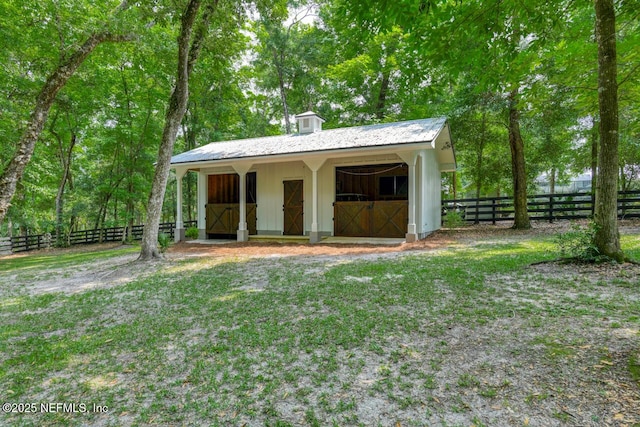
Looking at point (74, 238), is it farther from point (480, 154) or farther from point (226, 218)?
point (480, 154)

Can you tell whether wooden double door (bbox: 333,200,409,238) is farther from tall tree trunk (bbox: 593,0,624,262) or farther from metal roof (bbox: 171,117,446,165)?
tall tree trunk (bbox: 593,0,624,262)

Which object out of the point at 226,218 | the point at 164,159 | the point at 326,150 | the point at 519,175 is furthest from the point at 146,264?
the point at 519,175

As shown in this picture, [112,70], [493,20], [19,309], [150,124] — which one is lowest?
[19,309]

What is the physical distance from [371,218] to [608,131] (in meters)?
6.70

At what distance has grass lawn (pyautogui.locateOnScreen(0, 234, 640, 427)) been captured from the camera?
213cm

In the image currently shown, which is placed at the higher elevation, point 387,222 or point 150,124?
point 150,124

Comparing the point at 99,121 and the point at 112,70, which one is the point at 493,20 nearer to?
the point at 112,70

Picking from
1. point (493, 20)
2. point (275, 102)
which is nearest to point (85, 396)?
point (493, 20)

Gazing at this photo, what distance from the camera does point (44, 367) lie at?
2.93 metres

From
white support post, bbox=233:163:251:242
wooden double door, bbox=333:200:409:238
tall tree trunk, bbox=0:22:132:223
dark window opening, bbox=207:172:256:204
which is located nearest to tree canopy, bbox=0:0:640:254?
tall tree trunk, bbox=0:22:132:223

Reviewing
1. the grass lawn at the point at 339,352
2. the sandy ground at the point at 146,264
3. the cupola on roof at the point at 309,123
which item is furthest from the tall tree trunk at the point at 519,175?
the grass lawn at the point at 339,352

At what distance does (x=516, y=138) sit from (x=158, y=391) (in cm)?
1338

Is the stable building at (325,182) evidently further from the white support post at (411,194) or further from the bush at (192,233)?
the bush at (192,233)

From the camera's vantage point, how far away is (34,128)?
18.8 feet
